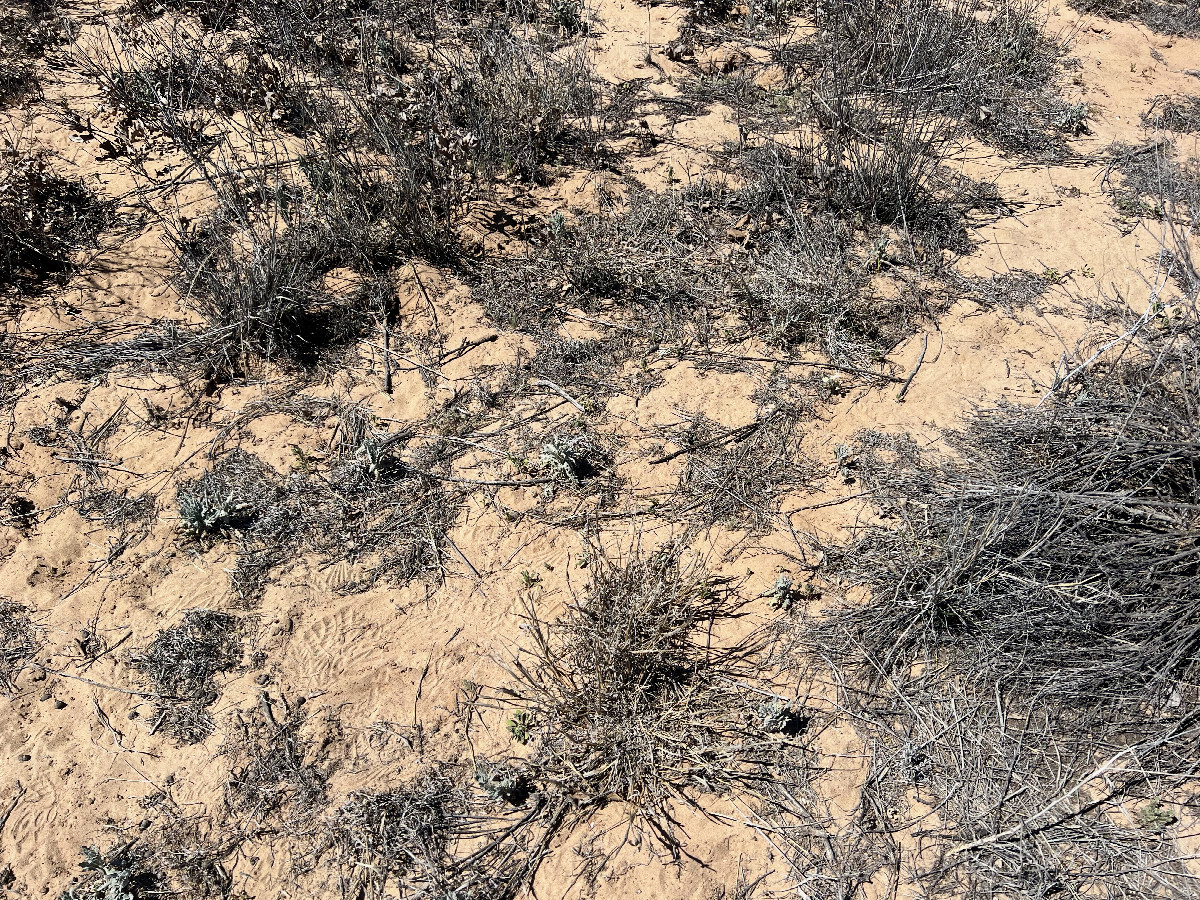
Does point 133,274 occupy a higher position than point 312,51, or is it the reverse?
point 312,51

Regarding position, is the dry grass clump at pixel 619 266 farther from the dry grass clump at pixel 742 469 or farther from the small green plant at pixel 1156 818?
the small green plant at pixel 1156 818

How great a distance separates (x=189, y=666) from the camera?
10.8ft

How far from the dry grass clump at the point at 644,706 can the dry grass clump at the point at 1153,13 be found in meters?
7.23

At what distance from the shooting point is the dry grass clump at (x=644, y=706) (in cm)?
298

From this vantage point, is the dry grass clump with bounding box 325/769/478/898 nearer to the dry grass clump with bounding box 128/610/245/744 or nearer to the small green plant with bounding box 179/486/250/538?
the dry grass clump with bounding box 128/610/245/744

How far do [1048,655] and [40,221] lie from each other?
18.1ft

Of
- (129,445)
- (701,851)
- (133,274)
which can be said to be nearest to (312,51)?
(133,274)

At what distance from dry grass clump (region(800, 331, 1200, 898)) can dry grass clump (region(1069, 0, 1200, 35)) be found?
5431 millimetres

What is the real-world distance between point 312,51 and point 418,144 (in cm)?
133

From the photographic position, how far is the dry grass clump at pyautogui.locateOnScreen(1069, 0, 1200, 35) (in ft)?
24.0

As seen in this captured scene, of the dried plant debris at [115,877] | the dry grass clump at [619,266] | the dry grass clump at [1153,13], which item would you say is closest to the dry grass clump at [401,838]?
the dried plant debris at [115,877]

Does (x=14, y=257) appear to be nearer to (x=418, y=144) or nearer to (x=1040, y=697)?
(x=418, y=144)

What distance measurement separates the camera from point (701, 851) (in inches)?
113

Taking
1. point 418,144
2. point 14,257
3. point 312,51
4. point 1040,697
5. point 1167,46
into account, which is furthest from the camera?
point 1167,46
